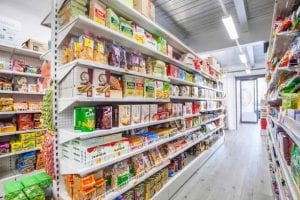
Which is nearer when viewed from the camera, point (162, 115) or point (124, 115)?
point (124, 115)

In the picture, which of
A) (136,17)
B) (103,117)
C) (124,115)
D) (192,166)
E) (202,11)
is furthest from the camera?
(202,11)

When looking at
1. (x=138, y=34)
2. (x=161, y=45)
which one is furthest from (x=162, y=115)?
(x=138, y=34)

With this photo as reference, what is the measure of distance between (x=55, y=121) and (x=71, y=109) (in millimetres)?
178

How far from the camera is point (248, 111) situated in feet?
41.9

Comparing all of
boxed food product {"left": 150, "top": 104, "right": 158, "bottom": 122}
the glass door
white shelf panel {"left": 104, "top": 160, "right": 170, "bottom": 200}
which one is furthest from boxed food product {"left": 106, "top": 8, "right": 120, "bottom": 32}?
the glass door

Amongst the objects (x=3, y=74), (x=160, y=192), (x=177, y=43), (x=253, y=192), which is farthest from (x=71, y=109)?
(x=253, y=192)

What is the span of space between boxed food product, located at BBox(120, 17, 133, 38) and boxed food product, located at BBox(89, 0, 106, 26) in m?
0.25

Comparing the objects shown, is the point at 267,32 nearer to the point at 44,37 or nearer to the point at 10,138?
the point at 44,37

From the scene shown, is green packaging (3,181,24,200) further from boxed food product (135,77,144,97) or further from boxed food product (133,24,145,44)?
boxed food product (133,24,145,44)

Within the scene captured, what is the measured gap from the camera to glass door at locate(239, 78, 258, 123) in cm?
1232

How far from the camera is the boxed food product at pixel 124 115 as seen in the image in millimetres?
1930

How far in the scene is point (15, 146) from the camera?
10.6 ft

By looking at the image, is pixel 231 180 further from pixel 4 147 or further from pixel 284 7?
pixel 4 147

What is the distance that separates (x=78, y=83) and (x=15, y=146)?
2560 millimetres
